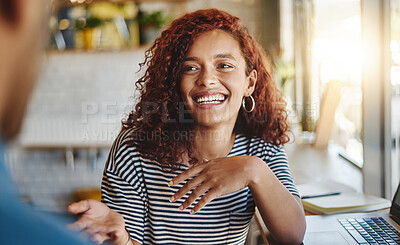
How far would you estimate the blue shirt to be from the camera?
0.24 metres

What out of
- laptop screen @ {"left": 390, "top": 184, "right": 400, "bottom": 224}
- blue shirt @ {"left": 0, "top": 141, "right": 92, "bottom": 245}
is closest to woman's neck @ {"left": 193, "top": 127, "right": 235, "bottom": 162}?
laptop screen @ {"left": 390, "top": 184, "right": 400, "bottom": 224}

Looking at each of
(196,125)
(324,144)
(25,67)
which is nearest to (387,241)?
(196,125)

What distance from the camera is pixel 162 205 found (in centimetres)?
125

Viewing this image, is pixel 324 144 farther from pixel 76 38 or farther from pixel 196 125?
pixel 76 38

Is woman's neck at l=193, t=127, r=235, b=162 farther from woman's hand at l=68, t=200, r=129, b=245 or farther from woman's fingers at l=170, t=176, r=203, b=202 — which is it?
woman's hand at l=68, t=200, r=129, b=245

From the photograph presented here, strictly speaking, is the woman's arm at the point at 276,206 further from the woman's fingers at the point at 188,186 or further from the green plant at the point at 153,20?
the green plant at the point at 153,20

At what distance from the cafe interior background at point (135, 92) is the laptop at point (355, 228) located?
1.96 ft

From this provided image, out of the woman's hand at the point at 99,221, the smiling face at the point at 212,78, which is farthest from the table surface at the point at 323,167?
the woman's hand at the point at 99,221

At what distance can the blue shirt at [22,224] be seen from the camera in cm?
24

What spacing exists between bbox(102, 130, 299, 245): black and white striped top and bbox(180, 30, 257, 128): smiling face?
0.60ft

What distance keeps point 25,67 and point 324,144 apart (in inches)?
96.9

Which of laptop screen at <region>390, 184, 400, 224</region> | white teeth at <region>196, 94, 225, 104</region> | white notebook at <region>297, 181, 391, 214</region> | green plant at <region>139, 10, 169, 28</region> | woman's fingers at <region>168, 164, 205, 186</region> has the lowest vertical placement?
white notebook at <region>297, 181, 391, 214</region>

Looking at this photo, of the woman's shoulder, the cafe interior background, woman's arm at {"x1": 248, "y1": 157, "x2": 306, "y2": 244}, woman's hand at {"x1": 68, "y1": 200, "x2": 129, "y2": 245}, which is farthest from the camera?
the cafe interior background

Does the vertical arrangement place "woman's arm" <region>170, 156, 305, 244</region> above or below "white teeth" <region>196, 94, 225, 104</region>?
below
